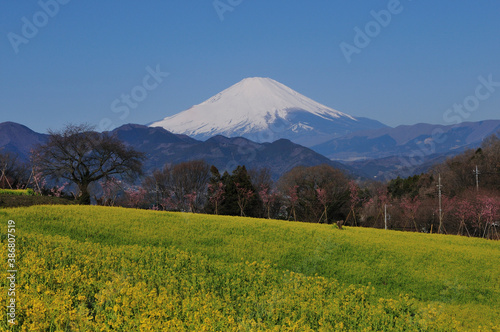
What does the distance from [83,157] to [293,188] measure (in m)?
31.1

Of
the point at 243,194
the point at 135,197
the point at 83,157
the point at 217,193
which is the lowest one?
the point at 135,197

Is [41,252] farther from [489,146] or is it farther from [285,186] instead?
[489,146]

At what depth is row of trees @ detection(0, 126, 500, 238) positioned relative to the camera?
4794 centimetres

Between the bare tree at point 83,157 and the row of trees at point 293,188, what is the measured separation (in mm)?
106

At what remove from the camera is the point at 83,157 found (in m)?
49.0

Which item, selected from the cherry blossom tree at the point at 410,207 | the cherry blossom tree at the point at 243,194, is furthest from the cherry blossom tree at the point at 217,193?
the cherry blossom tree at the point at 410,207

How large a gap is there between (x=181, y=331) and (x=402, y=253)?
54.9 ft

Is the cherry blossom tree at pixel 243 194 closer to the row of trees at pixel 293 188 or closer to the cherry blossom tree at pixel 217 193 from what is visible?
the row of trees at pixel 293 188

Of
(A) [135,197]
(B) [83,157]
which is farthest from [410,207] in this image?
(A) [135,197]

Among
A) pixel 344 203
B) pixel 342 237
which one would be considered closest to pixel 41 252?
pixel 342 237

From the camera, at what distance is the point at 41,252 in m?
12.4

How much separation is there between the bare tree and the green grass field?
23.2m

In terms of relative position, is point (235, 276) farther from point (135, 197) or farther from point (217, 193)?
point (135, 197)

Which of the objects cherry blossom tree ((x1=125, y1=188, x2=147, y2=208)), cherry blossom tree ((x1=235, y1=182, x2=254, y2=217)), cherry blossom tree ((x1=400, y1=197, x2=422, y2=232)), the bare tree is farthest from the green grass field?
cherry blossom tree ((x1=125, y1=188, x2=147, y2=208))
